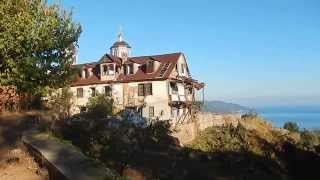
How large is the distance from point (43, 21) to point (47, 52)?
169cm

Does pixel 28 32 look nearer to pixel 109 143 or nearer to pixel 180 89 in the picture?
pixel 109 143

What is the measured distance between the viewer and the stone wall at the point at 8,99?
22.3 metres

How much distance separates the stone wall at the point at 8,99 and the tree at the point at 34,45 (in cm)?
116

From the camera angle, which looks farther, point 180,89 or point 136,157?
point 180,89

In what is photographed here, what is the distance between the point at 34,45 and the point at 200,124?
26.4 m

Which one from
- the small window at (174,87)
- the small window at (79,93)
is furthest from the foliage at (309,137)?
the small window at (79,93)

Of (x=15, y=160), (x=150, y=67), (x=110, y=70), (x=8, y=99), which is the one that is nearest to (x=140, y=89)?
(x=150, y=67)

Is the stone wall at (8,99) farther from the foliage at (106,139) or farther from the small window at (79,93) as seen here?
the small window at (79,93)

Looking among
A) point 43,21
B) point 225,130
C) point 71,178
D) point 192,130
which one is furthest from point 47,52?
point 225,130

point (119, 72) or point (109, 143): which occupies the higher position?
point (119, 72)

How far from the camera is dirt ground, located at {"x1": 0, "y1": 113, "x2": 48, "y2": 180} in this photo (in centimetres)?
1348

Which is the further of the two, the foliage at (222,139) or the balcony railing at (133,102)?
the balcony railing at (133,102)

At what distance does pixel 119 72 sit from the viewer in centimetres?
6025

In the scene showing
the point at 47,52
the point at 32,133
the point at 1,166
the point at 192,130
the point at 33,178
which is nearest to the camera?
the point at 33,178
